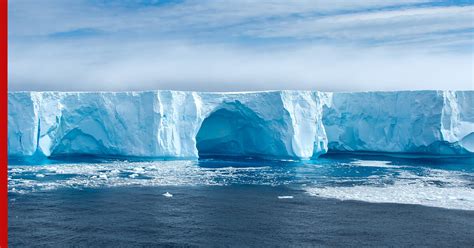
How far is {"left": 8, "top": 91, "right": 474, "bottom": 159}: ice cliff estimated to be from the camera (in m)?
25.7

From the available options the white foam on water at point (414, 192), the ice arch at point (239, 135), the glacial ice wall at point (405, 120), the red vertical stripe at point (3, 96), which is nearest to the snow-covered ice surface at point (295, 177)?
the white foam on water at point (414, 192)

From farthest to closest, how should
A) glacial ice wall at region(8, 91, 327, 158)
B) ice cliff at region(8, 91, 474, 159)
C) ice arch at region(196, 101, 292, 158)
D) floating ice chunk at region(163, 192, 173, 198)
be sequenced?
ice arch at region(196, 101, 292, 158) < ice cliff at region(8, 91, 474, 159) < glacial ice wall at region(8, 91, 327, 158) < floating ice chunk at region(163, 192, 173, 198)

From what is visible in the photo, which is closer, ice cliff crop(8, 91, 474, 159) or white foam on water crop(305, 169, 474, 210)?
white foam on water crop(305, 169, 474, 210)

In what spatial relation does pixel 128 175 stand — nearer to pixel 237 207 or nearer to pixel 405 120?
pixel 237 207

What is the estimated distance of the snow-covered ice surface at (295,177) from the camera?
15.0 metres

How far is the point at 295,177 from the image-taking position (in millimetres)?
19078

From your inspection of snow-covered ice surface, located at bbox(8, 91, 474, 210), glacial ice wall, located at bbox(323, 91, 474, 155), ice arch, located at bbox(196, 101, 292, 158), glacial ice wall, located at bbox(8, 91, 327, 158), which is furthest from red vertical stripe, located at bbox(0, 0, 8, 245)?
glacial ice wall, located at bbox(323, 91, 474, 155)

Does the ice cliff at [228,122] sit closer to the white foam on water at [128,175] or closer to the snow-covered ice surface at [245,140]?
the snow-covered ice surface at [245,140]

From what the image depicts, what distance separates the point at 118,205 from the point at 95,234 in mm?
2885

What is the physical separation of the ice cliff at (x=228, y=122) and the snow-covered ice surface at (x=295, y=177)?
2464 mm

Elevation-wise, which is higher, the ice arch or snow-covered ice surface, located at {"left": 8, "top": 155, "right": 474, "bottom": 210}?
the ice arch

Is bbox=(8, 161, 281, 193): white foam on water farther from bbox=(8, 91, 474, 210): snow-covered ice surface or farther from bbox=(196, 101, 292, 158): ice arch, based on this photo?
bbox=(196, 101, 292, 158): ice arch

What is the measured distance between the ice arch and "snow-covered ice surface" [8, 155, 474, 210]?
2.82 m

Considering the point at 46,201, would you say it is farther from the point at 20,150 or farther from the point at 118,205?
the point at 20,150
